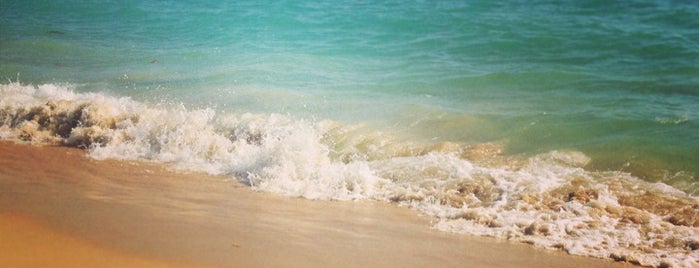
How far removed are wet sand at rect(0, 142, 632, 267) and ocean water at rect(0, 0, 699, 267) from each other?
1.31 ft

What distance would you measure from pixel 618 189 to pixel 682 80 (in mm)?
5269

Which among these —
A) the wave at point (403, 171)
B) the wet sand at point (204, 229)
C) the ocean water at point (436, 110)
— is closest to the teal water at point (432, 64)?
the ocean water at point (436, 110)

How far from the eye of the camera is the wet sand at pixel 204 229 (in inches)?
147

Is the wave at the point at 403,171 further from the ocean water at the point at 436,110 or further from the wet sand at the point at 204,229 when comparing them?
the wet sand at the point at 204,229

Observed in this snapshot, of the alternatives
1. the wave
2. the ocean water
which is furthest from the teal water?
the wave

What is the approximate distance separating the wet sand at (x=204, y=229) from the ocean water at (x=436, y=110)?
400 millimetres

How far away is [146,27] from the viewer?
18.8m

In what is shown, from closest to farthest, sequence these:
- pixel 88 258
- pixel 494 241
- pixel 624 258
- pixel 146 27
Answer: pixel 88 258 → pixel 624 258 → pixel 494 241 → pixel 146 27

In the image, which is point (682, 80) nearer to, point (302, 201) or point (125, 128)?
point (302, 201)

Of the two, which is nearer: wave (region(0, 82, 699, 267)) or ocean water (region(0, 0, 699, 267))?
wave (region(0, 82, 699, 267))

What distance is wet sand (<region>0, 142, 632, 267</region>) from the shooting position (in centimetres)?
373

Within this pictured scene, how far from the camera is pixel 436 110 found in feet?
29.4

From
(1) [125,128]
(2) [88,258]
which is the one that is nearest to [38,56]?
(1) [125,128]

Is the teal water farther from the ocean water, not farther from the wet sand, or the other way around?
the wet sand
